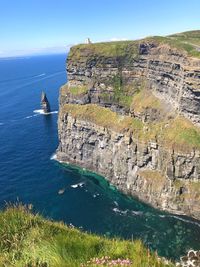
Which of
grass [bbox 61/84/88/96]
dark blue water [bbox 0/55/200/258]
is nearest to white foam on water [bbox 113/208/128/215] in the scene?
dark blue water [bbox 0/55/200/258]

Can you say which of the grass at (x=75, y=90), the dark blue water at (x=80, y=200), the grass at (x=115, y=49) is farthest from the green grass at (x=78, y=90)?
the dark blue water at (x=80, y=200)

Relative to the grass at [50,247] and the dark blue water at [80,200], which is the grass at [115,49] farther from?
the grass at [50,247]

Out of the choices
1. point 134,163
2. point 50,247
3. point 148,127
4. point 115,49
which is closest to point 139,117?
point 148,127

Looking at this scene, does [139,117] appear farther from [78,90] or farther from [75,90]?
[75,90]

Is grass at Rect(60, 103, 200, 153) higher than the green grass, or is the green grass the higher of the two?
the green grass

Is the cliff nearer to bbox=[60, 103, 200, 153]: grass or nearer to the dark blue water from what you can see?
bbox=[60, 103, 200, 153]: grass
